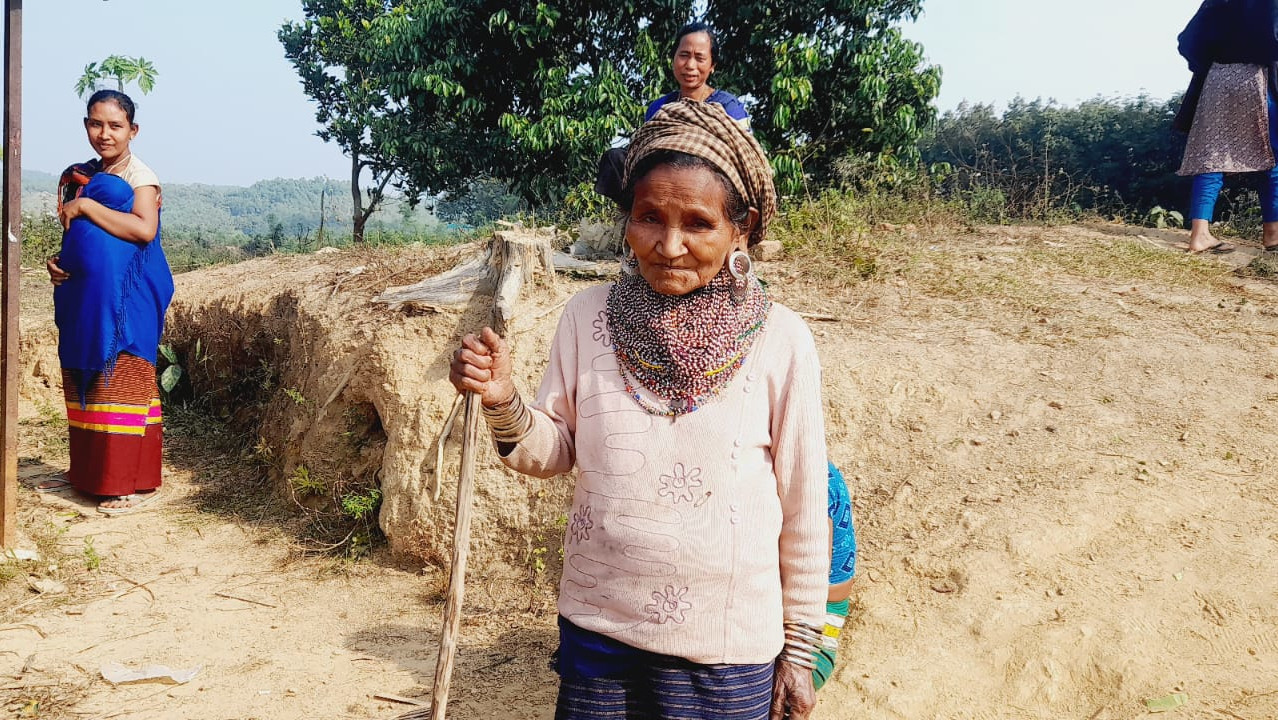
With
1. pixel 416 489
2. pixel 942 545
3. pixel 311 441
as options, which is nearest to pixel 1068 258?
pixel 942 545

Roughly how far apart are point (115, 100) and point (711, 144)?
422 cm

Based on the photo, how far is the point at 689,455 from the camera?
1.56m

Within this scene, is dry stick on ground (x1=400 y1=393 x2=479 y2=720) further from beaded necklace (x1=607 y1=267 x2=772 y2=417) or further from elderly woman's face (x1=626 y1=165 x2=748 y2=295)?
elderly woman's face (x1=626 y1=165 x2=748 y2=295)

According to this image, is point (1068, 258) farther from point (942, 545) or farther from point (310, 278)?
point (310, 278)

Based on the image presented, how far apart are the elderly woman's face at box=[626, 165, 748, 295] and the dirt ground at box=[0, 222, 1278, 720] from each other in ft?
6.22

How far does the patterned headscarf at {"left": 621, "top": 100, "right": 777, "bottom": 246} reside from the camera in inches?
60.1

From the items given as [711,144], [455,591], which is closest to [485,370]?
[455,591]

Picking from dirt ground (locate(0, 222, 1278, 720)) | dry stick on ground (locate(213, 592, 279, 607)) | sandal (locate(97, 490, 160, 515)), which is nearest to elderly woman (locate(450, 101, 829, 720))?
dirt ground (locate(0, 222, 1278, 720))

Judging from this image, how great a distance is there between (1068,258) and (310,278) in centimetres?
548

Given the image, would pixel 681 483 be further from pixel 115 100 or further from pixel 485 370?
pixel 115 100

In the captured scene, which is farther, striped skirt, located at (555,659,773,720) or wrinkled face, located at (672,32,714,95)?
wrinkled face, located at (672,32,714,95)

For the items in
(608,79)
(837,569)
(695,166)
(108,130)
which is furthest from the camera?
(608,79)

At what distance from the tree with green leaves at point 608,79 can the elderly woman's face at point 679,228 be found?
A: 6655 millimetres

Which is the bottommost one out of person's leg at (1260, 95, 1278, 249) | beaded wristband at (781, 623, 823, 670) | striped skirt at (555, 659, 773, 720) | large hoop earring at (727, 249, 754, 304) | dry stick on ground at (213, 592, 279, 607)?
dry stick on ground at (213, 592, 279, 607)
